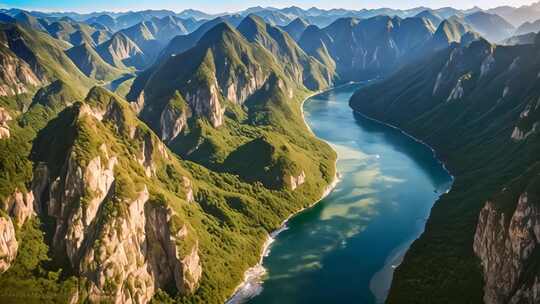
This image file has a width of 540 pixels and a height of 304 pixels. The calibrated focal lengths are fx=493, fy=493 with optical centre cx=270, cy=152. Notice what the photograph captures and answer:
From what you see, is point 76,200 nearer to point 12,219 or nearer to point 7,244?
point 12,219

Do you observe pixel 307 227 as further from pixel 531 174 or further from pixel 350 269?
pixel 531 174

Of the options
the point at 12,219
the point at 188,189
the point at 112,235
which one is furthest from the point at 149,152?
the point at 12,219

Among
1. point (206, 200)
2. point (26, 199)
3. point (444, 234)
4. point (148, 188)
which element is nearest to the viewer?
point (26, 199)

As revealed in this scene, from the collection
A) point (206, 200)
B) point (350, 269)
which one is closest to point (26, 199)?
point (206, 200)

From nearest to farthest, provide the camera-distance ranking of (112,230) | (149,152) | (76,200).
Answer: (112,230) < (76,200) < (149,152)

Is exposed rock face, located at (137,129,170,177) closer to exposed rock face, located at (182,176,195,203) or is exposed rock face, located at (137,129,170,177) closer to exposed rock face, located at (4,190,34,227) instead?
exposed rock face, located at (182,176,195,203)

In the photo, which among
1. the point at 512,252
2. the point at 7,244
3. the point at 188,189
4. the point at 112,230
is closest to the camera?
the point at 512,252
